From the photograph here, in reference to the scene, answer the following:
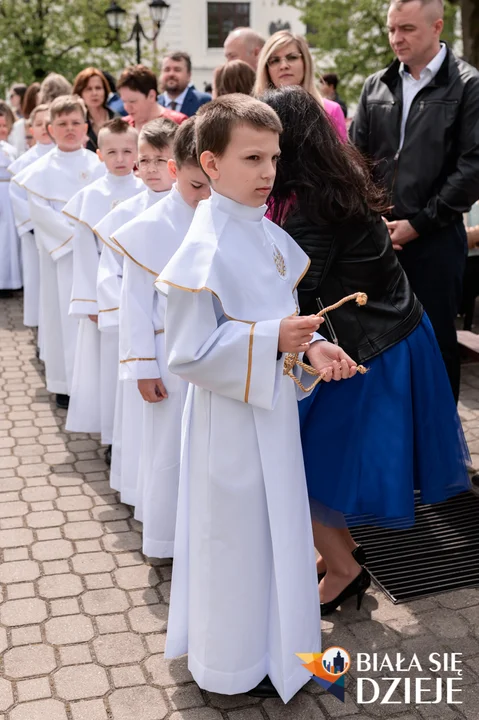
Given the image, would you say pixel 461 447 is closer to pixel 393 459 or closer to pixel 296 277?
pixel 393 459

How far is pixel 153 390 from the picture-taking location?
12.7ft

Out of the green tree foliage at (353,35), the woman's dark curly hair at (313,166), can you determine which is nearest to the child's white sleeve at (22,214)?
the woman's dark curly hair at (313,166)

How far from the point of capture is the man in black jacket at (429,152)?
4.57m

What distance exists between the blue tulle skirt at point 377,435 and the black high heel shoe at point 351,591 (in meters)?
0.27

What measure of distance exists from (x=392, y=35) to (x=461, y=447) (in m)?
2.35

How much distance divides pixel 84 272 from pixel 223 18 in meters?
32.7

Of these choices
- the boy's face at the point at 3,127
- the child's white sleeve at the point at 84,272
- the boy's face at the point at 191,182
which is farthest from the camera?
the boy's face at the point at 3,127

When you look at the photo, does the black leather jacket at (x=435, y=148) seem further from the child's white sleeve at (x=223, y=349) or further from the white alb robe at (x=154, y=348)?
the child's white sleeve at (x=223, y=349)

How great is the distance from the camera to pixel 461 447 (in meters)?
3.66

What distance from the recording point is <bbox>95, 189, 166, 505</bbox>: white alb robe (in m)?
4.37

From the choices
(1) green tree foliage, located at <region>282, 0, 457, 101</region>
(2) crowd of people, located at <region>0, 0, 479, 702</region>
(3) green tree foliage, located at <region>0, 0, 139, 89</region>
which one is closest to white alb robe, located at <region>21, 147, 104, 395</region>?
(2) crowd of people, located at <region>0, 0, 479, 702</region>

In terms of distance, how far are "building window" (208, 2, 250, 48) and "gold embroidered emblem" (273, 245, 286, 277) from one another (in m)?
34.3

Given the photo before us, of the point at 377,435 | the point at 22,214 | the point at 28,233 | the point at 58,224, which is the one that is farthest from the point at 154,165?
the point at 28,233

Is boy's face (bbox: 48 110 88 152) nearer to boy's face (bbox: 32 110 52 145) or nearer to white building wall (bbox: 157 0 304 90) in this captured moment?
boy's face (bbox: 32 110 52 145)
